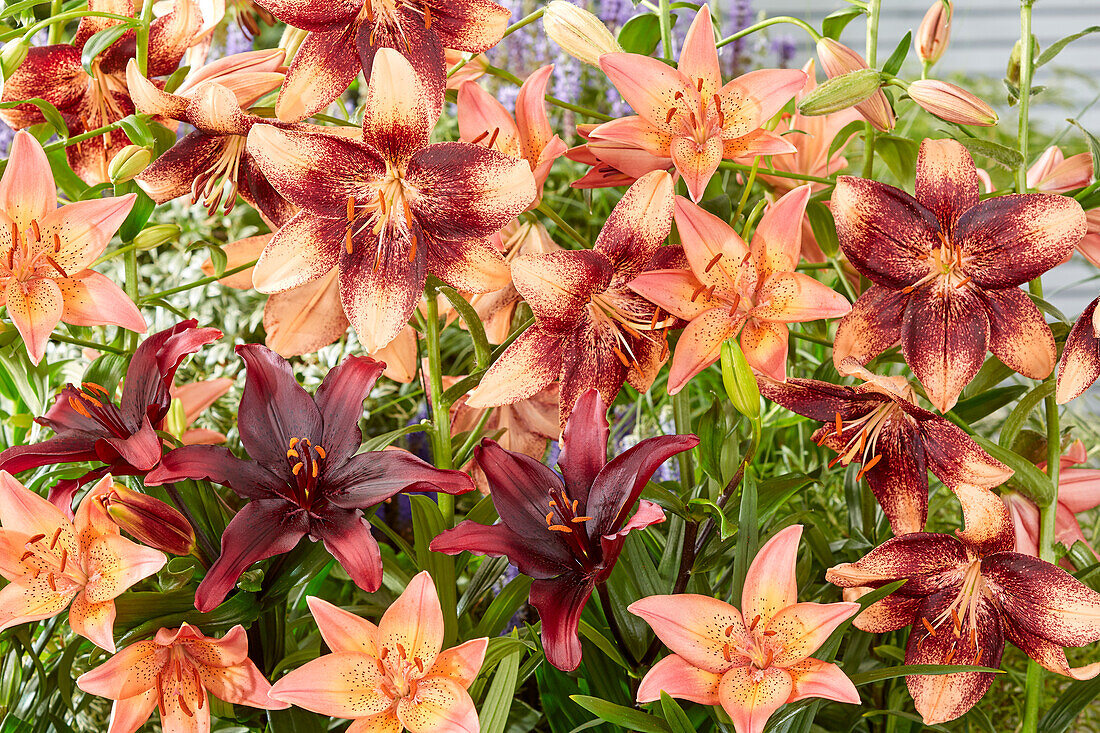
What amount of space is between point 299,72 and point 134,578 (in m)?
0.27

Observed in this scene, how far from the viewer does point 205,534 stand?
0.51 meters

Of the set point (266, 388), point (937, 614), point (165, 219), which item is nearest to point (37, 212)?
point (266, 388)

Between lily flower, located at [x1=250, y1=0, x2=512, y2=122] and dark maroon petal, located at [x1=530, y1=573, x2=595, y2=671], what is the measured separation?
26 cm

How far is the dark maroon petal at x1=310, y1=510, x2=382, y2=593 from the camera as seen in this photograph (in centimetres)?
43

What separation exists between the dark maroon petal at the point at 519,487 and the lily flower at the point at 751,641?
7 centimetres

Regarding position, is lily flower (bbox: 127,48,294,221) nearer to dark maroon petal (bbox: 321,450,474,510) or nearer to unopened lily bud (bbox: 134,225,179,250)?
unopened lily bud (bbox: 134,225,179,250)

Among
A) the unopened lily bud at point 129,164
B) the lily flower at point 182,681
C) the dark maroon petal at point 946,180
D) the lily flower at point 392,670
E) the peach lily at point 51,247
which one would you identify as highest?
the dark maroon petal at point 946,180

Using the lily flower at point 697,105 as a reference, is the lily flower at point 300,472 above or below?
below

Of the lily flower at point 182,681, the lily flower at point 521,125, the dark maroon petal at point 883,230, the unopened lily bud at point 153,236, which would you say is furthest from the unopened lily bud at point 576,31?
the lily flower at point 182,681

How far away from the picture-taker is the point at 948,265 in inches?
19.0

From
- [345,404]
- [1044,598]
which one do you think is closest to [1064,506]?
[1044,598]

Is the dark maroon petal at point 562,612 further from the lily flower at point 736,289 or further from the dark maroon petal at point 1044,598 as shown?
the dark maroon petal at point 1044,598

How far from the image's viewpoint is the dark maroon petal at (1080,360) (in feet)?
1.53

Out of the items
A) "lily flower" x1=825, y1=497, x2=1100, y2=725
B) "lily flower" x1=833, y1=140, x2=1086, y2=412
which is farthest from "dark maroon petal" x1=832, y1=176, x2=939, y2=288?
"lily flower" x1=825, y1=497, x2=1100, y2=725
